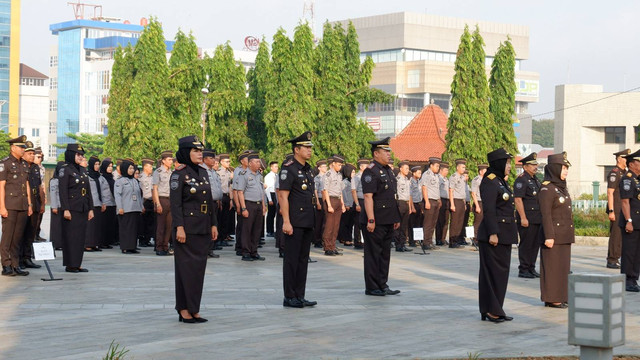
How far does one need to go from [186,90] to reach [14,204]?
3166cm

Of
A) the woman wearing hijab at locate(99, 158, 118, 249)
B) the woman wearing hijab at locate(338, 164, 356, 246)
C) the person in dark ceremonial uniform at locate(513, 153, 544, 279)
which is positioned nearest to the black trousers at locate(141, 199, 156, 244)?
the woman wearing hijab at locate(99, 158, 118, 249)

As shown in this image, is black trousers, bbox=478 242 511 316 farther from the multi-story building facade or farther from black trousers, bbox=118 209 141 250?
the multi-story building facade

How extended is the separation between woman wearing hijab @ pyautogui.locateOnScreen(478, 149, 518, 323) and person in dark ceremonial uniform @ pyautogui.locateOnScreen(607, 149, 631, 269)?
20.9 feet

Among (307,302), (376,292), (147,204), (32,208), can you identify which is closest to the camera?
(307,302)

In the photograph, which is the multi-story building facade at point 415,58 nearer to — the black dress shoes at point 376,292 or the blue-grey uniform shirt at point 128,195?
the blue-grey uniform shirt at point 128,195

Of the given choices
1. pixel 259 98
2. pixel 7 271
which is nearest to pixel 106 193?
pixel 7 271

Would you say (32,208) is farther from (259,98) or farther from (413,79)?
(413,79)

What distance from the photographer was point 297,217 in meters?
12.9

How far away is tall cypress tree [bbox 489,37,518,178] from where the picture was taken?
138ft

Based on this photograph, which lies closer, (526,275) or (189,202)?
(189,202)

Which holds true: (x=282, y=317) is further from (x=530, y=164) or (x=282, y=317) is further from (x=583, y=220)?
(x=583, y=220)

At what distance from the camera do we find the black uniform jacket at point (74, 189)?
53.7 ft

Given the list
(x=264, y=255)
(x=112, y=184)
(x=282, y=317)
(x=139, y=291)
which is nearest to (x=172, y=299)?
(x=139, y=291)

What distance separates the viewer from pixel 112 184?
22703mm
